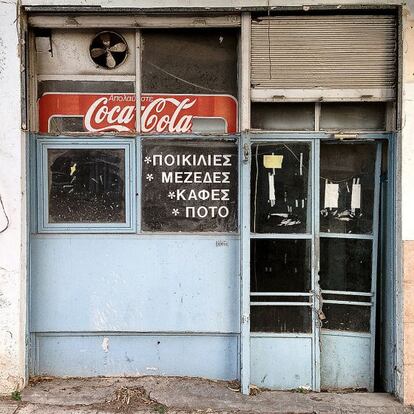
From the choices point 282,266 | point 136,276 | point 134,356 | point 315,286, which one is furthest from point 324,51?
point 134,356

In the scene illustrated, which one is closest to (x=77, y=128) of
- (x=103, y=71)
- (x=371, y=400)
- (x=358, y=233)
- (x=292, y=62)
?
(x=103, y=71)

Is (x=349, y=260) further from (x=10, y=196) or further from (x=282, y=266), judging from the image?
(x=10, y=196)

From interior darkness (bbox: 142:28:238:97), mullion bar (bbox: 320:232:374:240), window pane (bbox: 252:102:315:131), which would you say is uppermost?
interior darkness (bbox: 142:28:238:97)

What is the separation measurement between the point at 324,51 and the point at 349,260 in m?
2.05

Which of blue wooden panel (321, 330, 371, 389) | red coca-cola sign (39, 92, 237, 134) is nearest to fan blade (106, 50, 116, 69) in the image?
red coca-cola sign (39, 92, 237, 134)

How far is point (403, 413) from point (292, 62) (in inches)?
133

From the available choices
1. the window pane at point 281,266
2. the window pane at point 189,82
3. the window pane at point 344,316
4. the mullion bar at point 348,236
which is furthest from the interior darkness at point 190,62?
the window pane at point 344,316

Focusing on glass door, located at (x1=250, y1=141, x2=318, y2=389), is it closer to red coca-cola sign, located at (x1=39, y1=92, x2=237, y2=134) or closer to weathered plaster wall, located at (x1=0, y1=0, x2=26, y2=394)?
red coca-cola sign, located at (x1=39, y1=92, x2=237, y2=134)

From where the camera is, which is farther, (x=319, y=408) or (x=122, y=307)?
(x=122, y=307)

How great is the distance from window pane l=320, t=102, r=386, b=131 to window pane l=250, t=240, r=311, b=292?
1.20 metres

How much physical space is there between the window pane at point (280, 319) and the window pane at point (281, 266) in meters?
0.19

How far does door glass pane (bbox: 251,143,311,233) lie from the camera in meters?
5.54

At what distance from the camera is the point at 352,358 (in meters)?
5.61

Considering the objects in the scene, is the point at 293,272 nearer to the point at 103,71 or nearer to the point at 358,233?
the point at 358,233
